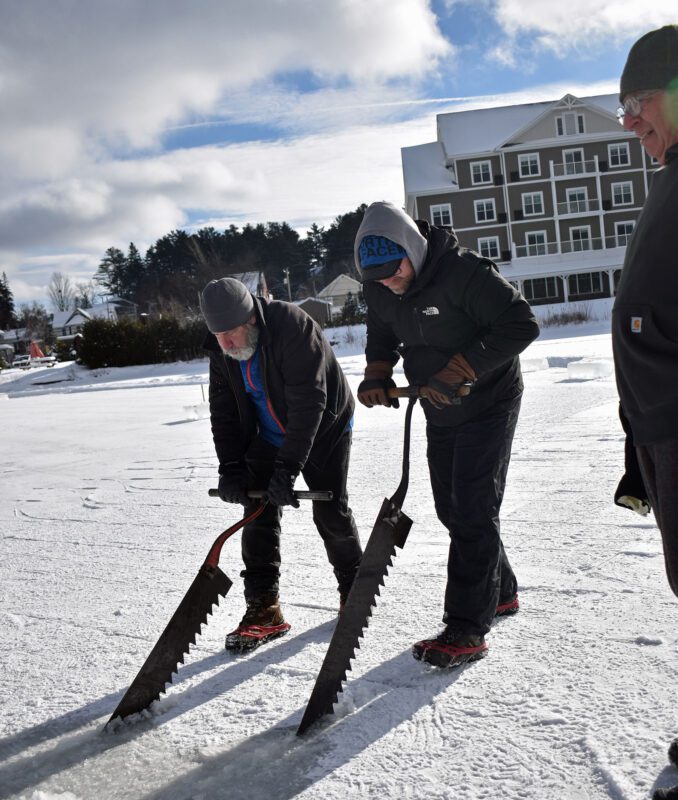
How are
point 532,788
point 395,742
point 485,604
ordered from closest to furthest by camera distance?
1. point 532,788
2. point 395,742
3. point 485,604

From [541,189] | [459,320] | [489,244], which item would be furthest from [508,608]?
[541,189]

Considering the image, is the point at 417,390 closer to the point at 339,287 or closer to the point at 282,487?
the point at 282,487

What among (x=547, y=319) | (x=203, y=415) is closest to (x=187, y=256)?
(x=547, y=319)

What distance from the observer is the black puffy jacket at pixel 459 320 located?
2922 millimetres

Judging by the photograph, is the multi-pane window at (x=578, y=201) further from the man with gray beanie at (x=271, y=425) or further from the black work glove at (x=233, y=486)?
the black work glove at (x=233, y=486)

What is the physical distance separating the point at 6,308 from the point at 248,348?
9711 cm

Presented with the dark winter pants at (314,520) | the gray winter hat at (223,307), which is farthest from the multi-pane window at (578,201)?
the gray winter hat at (223,307)

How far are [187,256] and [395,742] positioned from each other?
292ft

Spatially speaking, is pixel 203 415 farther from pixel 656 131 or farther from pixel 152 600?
pixel 656 131

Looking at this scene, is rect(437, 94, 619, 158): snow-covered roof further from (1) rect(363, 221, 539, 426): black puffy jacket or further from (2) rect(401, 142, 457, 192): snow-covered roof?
(1) rect(363, 221, 539, 426): black puffy jacket

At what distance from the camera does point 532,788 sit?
7.23 ft

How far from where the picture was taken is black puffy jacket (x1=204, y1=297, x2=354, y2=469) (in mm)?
3283

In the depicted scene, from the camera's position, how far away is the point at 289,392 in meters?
3.30

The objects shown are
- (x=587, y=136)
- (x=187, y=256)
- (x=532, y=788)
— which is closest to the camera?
(x=532, y=788)
